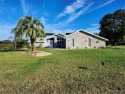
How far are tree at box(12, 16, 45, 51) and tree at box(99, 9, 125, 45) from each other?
113ft

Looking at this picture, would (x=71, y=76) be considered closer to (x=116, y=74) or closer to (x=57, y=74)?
(x=57, y=74)

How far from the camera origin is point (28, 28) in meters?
19.7

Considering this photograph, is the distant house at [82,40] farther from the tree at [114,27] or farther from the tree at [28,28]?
the tree at [114,27]

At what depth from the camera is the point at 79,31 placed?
1218 inches

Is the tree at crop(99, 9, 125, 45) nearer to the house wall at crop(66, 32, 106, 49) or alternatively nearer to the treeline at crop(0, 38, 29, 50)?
the house wall at crop(66, 32, 106, 49)

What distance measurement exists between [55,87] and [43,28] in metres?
16.3

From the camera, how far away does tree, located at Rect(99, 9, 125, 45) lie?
4862 centimetres

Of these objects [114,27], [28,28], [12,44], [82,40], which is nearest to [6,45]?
[12,44]

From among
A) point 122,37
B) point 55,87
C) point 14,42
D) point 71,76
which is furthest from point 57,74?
point 122,37

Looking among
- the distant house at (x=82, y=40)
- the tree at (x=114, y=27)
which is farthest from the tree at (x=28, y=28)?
the tree at (x=114, y=27)

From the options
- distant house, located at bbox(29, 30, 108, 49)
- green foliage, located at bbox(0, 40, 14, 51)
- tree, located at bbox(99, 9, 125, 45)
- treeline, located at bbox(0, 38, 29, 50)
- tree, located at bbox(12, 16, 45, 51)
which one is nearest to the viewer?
tree, located at bbox(12, 16, 45, 51)

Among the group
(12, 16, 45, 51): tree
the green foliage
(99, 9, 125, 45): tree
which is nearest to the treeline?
the green foliage

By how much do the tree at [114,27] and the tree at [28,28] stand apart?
3451 cm

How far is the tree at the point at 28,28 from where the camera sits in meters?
19.7
